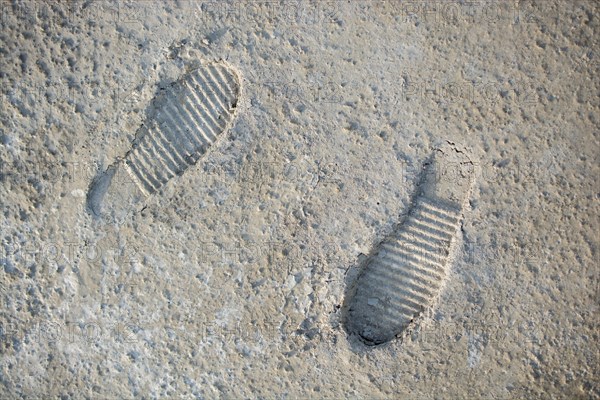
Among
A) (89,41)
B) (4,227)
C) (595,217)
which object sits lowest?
(595,217)

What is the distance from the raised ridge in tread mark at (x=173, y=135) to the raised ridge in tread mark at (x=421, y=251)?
2.44 ft

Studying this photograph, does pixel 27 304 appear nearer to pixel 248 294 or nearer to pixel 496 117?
pixel 248 294

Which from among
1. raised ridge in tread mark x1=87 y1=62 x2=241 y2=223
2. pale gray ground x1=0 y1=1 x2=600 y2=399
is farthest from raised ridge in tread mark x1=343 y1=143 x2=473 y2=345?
raised ridge in tread mark x1=87 y1=62 x2=241 y2=223

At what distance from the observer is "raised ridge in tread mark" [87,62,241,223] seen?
1996mm

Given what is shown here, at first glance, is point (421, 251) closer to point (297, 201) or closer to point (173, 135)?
point (297, 201)

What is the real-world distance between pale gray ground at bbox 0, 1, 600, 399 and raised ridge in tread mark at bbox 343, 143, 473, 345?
0.05 metres

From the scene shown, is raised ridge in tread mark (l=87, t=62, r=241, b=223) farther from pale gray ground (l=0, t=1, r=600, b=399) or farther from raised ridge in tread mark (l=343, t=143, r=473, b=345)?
raised ridge in tread mark (l=343, t=143, r=473, b=345)

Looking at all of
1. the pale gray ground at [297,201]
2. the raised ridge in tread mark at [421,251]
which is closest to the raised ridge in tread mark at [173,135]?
the pale gray ground at [297,201]

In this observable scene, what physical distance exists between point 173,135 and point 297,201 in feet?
1.69

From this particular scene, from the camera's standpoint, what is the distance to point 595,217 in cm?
193

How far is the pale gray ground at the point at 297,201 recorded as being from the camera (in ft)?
6.37

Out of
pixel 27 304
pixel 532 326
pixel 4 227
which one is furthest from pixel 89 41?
pixel 532 326

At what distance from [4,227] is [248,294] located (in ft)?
3.11

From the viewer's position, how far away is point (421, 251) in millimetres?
1958
